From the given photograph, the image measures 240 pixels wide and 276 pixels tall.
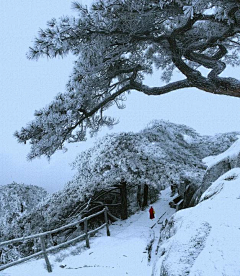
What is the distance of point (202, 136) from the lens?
10508mm

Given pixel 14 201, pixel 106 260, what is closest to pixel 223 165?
pixel 106 260

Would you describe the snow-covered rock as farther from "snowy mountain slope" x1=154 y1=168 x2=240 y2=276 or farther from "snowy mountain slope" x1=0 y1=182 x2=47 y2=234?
"snowy mountain slope" x1=0 y1=182 x2=47 y2=234

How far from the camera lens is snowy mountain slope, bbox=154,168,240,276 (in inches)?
55.1

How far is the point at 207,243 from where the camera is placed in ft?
5.35

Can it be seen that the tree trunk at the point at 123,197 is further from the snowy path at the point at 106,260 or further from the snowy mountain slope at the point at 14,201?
the snowy mountain slope at the point at 14,201

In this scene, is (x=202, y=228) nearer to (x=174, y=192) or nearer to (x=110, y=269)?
(x=110, y=269)

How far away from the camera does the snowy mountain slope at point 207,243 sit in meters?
1.40

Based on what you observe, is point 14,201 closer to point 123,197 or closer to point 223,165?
point 123,197

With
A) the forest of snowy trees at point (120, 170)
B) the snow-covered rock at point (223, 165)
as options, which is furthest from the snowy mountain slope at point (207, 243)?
the forest of snowy trees at point (120, 170)

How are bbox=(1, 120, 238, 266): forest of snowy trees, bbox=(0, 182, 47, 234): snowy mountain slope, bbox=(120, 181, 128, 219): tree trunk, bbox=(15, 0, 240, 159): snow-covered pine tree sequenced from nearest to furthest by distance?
bbox=(15, 0, 240, 159): snow-covered pine tree < bbox=(1, 120, 238, 266): forest of snowy trees < bbox=(120, 181, 128, 219): tree trunk < bbox=(0, 182, 47, 234): snowy mountain slope

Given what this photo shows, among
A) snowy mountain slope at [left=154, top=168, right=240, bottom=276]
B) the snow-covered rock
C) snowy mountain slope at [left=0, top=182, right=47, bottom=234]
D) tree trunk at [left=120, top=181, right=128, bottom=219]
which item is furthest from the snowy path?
snowy mountain slope at [left=0, top=182, right=47, bottom=234]

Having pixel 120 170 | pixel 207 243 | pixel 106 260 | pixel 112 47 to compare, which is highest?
pixel 112 47

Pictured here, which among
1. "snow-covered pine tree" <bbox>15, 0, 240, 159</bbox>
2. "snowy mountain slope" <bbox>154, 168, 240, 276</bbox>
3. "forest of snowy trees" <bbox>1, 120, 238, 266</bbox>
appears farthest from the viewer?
"forest of snowy trees" <bbox>1, 120, 238, 266</bbox>

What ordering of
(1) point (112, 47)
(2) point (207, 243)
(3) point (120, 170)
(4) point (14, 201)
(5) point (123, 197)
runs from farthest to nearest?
(4) point (14, 201) < (5) point (123, 197) < (3) point (120, 170) < (1) point (112, 47) < (2) point (207, 243)
